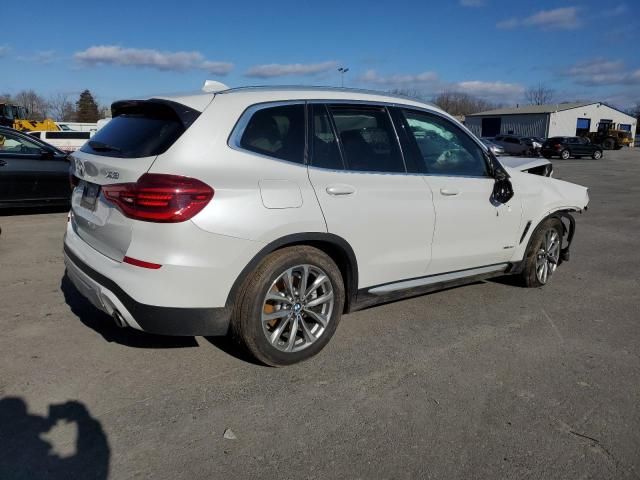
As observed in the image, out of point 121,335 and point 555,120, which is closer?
point 121,335

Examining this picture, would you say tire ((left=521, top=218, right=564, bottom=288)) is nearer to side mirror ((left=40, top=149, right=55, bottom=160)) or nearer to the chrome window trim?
the chrome window trim

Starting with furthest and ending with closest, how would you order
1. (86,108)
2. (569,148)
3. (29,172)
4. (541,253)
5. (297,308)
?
(86,108) → (569,148) → (29,172) → (541,253) → (297,308)

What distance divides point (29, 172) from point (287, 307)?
22.5ft

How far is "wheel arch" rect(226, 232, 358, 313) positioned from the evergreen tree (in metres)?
85.0

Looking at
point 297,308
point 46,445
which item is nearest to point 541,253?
point 297,308

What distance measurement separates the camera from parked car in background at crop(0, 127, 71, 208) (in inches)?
328

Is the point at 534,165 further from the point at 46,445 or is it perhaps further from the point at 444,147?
the point at 46,445

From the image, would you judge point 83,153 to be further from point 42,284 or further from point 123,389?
point 42,284

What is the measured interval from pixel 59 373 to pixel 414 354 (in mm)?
2374

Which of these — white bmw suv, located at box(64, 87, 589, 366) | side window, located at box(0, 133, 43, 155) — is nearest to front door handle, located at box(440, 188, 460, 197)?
white bmw suv, located at box(64, 87, 589, 366)

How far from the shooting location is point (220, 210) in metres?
3.00

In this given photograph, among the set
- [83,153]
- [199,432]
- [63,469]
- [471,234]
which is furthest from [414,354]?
[83,153]

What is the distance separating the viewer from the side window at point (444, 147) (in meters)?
4.18

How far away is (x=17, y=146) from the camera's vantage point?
8.60m
